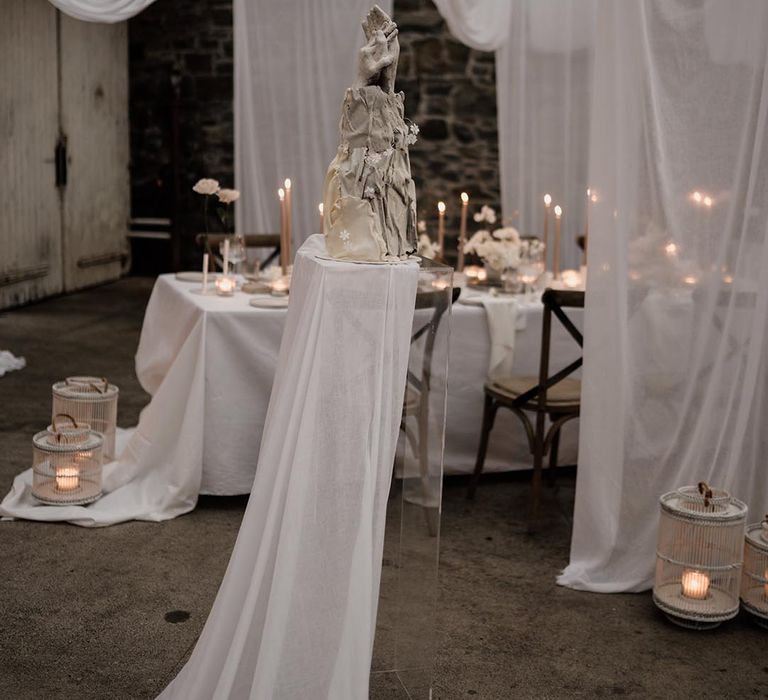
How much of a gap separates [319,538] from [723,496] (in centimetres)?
144

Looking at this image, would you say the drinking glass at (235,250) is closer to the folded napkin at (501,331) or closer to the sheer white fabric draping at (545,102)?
the folded napkin at (501,331)

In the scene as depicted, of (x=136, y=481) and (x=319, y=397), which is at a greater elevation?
(x=319, y=397)

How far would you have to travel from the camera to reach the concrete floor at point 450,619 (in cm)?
276

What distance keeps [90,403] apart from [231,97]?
5.31m

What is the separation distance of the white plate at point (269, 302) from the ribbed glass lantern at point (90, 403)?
0.67 meters

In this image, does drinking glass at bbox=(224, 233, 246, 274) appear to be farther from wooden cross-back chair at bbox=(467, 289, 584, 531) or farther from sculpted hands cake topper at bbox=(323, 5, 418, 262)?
sculpted hands cake topper at bbox=(323, 5, 418, 262)

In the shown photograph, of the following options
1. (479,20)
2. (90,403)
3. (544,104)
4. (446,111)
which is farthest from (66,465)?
(446,111)

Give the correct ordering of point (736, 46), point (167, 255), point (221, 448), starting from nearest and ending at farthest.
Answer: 1. point (736, 46)
2. point (221, 448)
3. point (167, 255)

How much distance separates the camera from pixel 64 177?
28.4 ft

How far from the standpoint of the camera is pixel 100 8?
3.96 meters

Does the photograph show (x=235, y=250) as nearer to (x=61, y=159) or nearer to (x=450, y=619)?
(x=450, y=619)

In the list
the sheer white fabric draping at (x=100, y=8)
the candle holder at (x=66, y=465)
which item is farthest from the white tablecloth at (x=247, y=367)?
the sheer white fabric draping at (x=100, y=8)

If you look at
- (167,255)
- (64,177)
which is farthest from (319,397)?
(167,255)

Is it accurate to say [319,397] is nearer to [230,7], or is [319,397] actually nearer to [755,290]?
[755,290]
